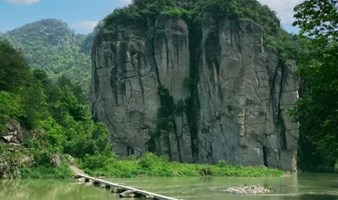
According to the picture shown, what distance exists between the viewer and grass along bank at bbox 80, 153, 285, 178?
39188mm

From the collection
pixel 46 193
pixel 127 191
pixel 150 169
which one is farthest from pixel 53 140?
pixel 127 191

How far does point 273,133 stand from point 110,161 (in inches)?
988

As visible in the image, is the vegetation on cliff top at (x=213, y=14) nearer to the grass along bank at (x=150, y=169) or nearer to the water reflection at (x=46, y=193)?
the grass along bank at (x=150, y=169)

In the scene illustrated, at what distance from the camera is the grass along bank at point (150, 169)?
3919 centimetres

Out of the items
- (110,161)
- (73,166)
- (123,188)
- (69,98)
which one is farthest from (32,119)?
(123,188)

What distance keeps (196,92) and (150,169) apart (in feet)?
77.9

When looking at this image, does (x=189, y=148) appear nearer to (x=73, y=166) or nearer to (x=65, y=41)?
(x=73, y=166)

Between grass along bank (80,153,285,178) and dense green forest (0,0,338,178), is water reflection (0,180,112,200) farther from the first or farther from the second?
grass along bank (80,153,285,178)

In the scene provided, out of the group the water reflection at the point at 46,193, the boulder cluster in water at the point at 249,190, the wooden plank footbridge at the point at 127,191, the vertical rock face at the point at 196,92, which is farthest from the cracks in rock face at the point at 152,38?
the water reflection at the point at 46,193

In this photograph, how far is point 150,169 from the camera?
143 ft

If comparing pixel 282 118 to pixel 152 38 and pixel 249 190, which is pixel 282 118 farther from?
pixel 249 190

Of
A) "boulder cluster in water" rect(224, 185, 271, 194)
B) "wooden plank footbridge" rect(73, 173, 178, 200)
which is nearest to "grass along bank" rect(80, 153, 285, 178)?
"wooden plank footbridge" rect(73, 173, 178, 200)

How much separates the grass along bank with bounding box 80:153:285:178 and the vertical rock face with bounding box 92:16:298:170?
8.57 metres

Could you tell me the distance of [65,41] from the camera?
197m
